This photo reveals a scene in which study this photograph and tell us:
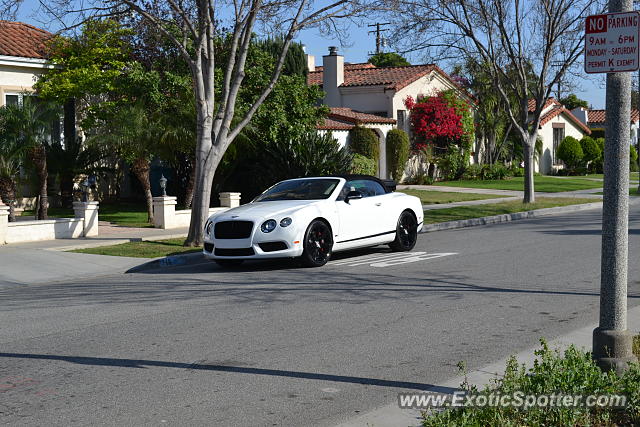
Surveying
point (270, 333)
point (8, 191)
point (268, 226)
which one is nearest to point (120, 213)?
point (8, 191)

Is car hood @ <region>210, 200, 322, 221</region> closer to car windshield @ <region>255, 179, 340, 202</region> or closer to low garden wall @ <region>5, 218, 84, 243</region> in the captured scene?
car windshield @ <region>255, 179, 340, 202</region>

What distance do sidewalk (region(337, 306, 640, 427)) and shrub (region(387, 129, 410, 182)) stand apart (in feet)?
86.4

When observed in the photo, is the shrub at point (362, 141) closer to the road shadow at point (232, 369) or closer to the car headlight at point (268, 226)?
the car headlight at point (268, 226)

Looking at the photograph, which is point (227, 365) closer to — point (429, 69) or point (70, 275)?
point (70, 275)

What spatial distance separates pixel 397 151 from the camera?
3488cm

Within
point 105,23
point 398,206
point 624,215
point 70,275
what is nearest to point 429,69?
point 105,23

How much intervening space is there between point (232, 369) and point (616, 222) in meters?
3.19

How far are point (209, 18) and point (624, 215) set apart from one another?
36.2 ft

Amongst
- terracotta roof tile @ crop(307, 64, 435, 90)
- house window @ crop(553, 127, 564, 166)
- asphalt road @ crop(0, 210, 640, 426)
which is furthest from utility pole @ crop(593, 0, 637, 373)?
house window @ crop(553, 127, 564, 166)

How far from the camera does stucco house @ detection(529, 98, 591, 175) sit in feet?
158

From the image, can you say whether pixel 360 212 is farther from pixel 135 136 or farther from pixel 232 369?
pixel 232 369

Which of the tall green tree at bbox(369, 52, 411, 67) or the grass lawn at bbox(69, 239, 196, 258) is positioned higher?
the tall green tree at bbox(369, 52, 411, 67)

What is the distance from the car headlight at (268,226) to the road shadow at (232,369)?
5608mm

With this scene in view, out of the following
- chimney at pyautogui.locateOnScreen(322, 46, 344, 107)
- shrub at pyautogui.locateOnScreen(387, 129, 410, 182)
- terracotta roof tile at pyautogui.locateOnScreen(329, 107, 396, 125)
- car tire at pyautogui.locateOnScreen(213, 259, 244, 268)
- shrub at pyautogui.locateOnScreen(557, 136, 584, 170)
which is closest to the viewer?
car tire at pyautogui.locateOnScreen(213, 259, 244, 268)
